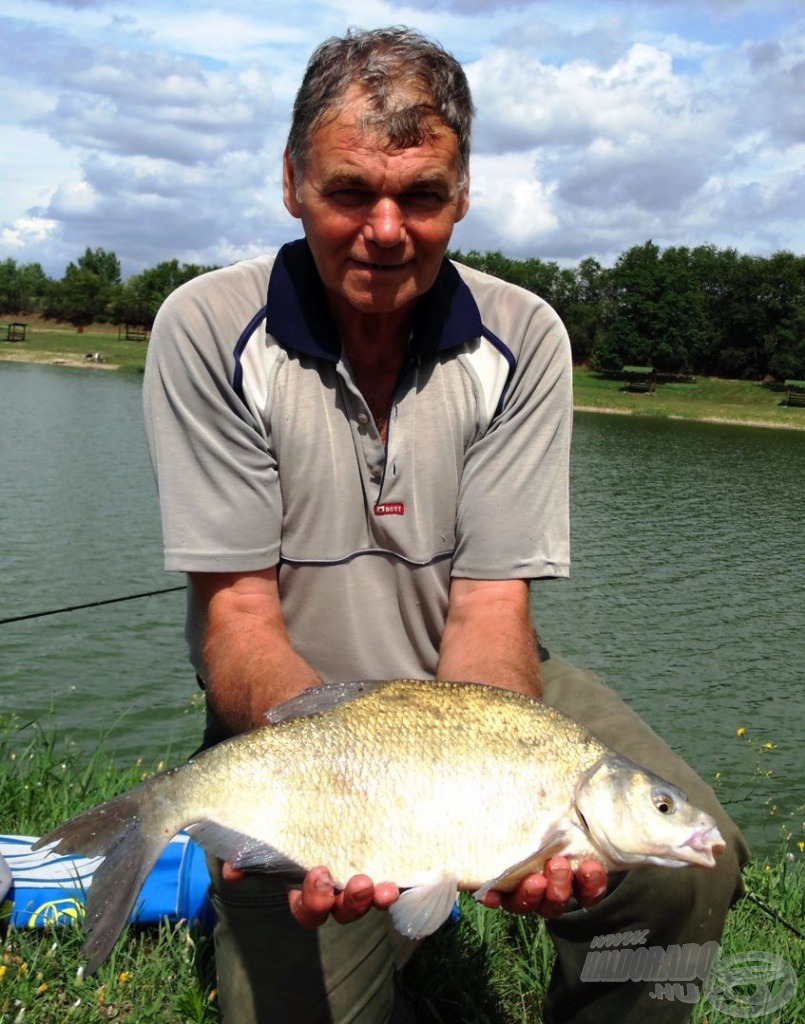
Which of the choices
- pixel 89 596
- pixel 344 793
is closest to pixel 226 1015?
pixel 344 793

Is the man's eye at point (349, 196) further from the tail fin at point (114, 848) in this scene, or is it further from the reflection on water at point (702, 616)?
the reflection on water at point (702, 616)

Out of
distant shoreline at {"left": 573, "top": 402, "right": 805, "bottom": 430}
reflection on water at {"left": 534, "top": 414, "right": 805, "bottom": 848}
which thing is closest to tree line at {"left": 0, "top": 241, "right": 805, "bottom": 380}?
distant shoreline at {"left": 573, "top": 402, "right": 805, "bottom": 430}

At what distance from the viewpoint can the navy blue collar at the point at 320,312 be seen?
3.09 metres

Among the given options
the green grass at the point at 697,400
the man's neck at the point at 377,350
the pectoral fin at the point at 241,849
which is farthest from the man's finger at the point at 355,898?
the green grass at the point at 697,400

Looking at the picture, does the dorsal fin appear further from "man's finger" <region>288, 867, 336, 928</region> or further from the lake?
the lake

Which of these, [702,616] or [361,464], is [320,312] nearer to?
[361,464]

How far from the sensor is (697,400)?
5916 cm

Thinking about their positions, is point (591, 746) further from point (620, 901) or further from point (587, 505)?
point (587, 505)

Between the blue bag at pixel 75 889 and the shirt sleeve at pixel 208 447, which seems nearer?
the shirt sleeve at pixel 208 447

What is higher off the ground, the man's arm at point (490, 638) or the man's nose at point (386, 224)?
the man's nose at point (386, 224)

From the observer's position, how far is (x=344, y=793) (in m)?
2.37

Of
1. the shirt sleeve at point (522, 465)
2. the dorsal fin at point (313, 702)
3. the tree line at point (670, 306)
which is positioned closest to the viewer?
the dorsal fin at point (313, 702)

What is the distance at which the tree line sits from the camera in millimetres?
70750

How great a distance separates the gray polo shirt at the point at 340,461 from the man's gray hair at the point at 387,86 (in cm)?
45
